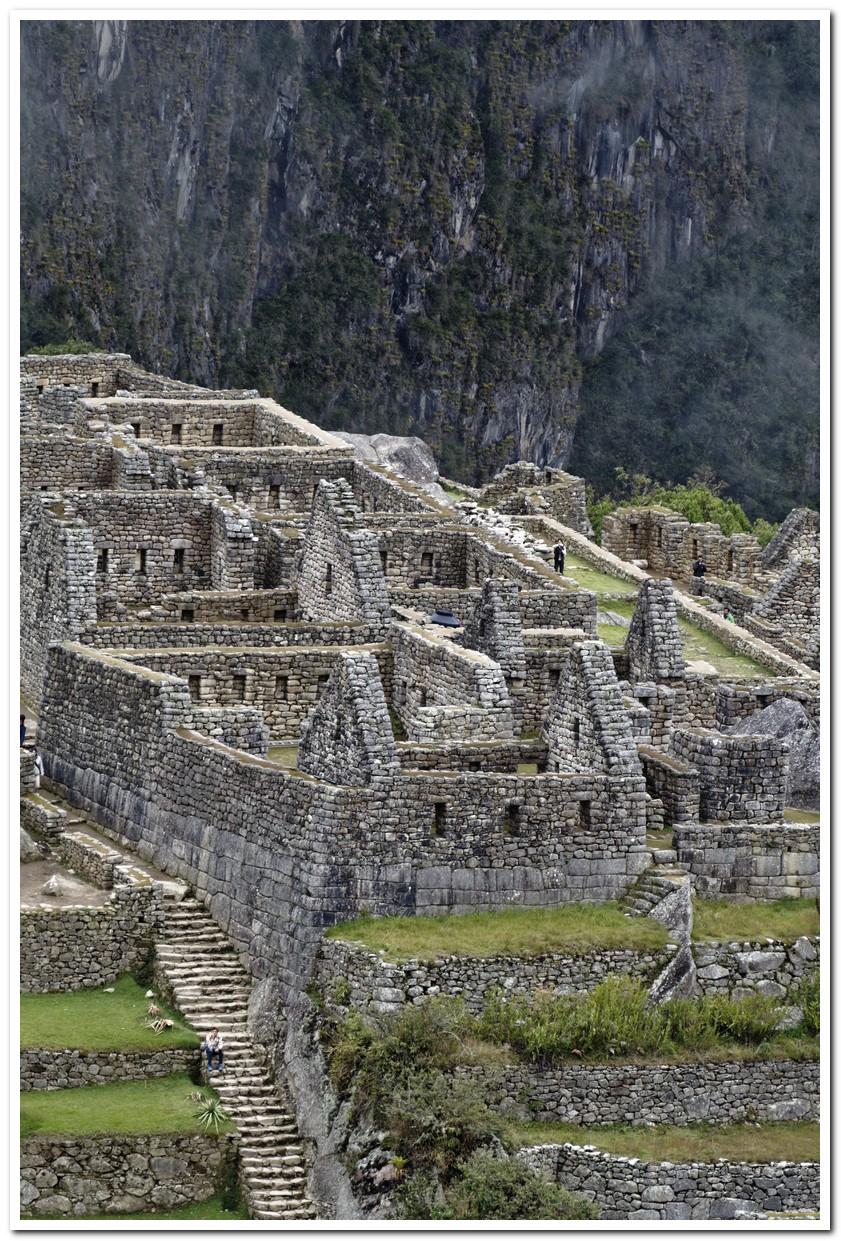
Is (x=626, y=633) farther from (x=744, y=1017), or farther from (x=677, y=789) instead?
(x=744, y=1017)

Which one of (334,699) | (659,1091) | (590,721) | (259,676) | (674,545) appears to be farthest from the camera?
(674,545)

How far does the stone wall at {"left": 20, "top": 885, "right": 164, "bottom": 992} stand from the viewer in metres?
45.4

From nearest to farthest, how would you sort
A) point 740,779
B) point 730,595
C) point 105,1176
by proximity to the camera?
point 105,1176 → point 740,779 → point 730,595

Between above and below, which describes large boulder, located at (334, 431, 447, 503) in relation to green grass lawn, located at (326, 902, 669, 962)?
above

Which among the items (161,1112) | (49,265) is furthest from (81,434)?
(49,265)

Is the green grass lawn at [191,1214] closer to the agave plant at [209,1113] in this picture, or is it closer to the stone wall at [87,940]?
the agave plant at [209,1113]

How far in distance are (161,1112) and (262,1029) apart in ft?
8.22

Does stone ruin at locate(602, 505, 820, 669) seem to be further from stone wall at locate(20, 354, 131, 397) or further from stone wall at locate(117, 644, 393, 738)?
stone wall at locate(117, 644, 393, 738)

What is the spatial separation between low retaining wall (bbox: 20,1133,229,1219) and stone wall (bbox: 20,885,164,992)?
384 centimetres

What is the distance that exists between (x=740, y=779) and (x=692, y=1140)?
6.45m

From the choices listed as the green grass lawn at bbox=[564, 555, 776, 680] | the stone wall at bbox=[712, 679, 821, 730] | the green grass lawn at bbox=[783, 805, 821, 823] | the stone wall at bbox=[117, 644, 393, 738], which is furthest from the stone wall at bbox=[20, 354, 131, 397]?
the green grass lawn at bbox=[783, 805, 821, 823]

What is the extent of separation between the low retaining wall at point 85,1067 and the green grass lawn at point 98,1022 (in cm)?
10

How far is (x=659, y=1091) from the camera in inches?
1731

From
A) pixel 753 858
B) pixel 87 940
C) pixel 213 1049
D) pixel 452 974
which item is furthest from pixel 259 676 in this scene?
pixel 452 974
